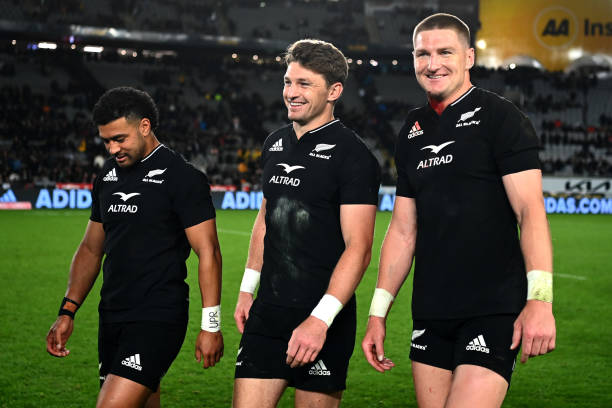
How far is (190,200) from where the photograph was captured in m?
4.20

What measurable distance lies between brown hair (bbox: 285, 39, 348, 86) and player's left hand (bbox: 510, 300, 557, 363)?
146 centimetres

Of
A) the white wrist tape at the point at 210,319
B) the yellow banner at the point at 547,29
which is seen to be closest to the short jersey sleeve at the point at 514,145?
the white wrist tape at the point at 210,319

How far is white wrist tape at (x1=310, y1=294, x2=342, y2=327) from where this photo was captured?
3557 millimetres

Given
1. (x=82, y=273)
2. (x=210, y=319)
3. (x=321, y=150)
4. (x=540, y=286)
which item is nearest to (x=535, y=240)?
(x=540, y=286)

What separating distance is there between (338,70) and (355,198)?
0.64 m

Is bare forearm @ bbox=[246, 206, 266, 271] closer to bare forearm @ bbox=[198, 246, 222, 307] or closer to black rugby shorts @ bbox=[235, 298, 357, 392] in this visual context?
bare forearm @ bbox=[198, 246, 222, 307]

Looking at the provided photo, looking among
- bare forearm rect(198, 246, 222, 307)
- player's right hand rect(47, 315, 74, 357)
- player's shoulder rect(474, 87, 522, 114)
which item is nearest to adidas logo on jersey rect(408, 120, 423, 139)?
player's shoulder rect(474, 87, 522, 114)

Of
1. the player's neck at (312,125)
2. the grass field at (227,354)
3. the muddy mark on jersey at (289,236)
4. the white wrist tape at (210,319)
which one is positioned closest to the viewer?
the muddy mark on jersey at (289,236)

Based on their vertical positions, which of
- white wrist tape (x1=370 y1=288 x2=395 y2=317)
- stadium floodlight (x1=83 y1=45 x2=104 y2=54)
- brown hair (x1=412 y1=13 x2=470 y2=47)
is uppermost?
stadium floodlight (x1=83 y1=45 x2=104 y2=54)

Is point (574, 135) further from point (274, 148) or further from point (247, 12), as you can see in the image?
point (274, 148)

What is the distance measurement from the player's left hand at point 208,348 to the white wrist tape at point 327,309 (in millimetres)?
743

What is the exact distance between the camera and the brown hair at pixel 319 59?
12.7 feet

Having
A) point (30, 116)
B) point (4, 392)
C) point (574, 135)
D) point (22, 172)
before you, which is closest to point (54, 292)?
point (4, 392)

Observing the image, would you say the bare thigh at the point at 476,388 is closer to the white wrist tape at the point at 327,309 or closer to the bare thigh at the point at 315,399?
the white wrist tape at the point at 327,309
